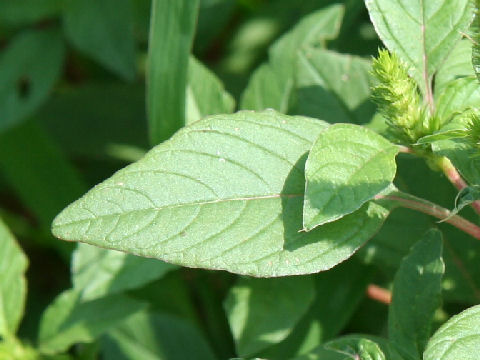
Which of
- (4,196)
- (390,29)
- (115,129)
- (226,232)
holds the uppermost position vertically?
(390,29)

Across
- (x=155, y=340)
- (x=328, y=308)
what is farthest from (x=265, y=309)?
(x=155, y=340)

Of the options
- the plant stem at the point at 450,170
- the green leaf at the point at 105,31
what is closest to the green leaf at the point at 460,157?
the plant stem at the point at 450,170

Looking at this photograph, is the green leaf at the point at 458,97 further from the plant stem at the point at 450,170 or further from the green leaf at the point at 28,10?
the green leaf at the point at 28,10

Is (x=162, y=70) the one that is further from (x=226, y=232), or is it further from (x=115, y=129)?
(x=115, y=129)

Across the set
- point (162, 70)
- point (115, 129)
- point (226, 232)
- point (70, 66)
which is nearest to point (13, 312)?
point (162, 70)

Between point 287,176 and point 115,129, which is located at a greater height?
point 287,176

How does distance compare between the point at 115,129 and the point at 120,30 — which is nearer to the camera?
the point at 120,30

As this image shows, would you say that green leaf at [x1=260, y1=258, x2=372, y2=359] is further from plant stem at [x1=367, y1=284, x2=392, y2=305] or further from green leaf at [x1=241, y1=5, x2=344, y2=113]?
green leaf at [x1=241, y1=5, x2=344, y2=113]
